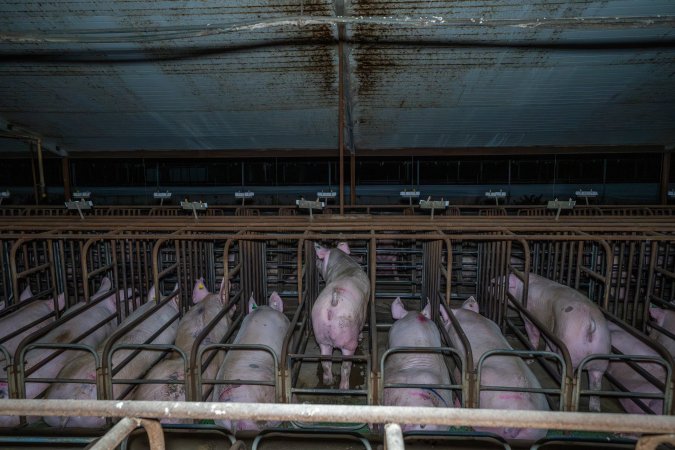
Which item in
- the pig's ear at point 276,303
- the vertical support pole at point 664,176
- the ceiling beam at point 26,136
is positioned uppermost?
the ceiling beam at point 26,136

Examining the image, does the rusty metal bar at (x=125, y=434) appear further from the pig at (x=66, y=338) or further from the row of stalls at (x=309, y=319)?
the pig at (x=66, y=338)

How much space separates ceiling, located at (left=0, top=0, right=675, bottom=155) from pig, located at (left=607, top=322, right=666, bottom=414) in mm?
2734

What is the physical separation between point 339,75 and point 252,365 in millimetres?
3693

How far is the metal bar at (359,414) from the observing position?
0.95 meters

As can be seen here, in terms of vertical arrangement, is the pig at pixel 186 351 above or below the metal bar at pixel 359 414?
below

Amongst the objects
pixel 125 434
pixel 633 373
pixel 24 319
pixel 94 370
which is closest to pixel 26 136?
pixel 24 319

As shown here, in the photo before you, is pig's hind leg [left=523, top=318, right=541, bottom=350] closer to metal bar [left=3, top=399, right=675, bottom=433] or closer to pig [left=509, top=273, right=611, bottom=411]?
pig [left=509, top=273, right=611, bottom=411]

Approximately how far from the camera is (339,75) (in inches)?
184

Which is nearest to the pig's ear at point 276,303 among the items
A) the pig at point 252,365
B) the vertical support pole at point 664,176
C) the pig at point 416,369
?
the pig at point 252,365

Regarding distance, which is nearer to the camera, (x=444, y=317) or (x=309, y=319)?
(x=444, y=317)

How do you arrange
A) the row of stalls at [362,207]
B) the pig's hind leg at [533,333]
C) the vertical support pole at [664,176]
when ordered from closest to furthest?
the pig's hind leg at [533,333] < the row of stalls at [362,207] < the vertical support pole at [664,176]

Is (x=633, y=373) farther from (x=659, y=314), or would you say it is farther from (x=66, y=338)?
(x=66, y=338)

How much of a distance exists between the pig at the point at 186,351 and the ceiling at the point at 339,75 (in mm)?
2579

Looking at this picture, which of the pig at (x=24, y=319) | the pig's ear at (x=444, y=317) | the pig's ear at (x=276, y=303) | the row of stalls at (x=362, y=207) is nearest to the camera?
the pig at (x=24, y=319)
